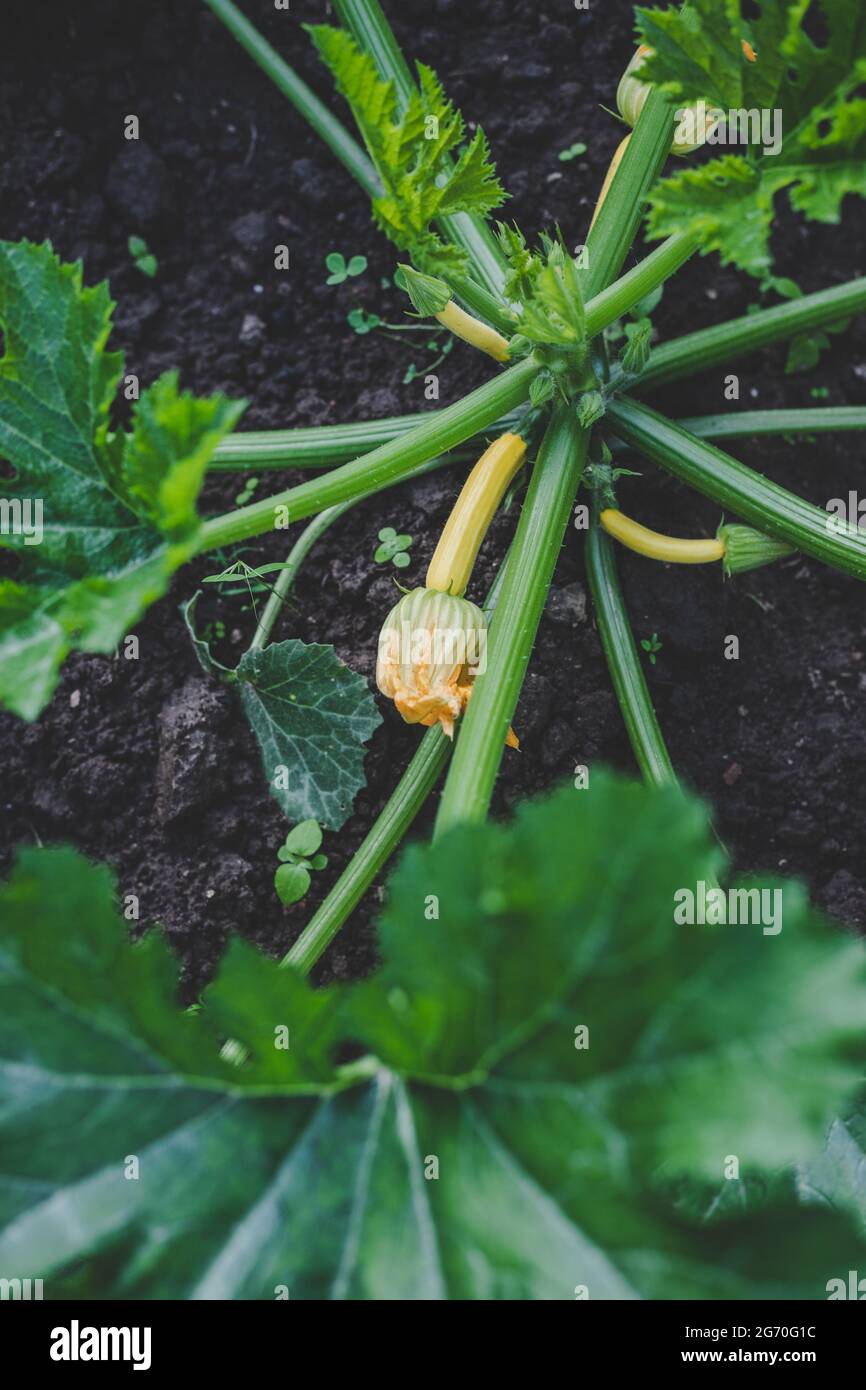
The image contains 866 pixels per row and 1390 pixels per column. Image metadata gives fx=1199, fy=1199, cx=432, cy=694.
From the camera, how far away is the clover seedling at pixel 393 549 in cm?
252

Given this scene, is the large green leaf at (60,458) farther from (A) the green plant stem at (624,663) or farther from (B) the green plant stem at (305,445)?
(A) the green plant stem at (624,663)

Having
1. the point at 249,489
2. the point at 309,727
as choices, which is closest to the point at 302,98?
the point at 249,489

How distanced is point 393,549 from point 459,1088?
4.45 ft

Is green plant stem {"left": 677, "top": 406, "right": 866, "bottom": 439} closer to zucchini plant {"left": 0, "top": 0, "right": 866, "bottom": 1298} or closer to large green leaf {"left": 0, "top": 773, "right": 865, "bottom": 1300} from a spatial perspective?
zucchini plant {"left": 0, "top": 0, "right": 866, "bottom": 1298}

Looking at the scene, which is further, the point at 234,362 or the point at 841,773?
the point at 234,362

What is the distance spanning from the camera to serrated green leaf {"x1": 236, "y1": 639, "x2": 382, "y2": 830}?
227cm

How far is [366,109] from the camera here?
1624 millimetres

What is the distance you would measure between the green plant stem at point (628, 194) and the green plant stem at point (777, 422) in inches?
15.8

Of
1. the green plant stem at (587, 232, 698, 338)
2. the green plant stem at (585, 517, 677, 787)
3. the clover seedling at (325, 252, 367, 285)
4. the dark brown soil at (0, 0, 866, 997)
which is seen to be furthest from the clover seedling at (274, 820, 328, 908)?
the clover seedling at (325, 252, 367, 285)
